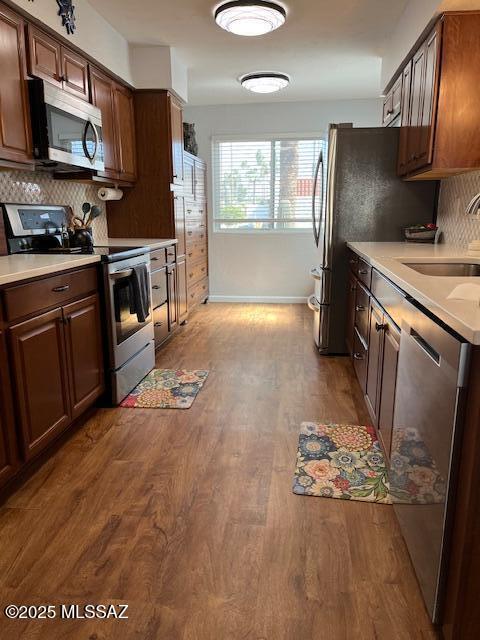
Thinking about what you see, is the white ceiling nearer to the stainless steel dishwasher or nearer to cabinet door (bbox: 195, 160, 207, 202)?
cabinet door (bbox: 195, 160, 207, 202)

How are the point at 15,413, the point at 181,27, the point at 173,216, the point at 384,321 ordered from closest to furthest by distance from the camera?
the point at 15,413
the point at 384,321
the point at 181,27
the point at 173,216

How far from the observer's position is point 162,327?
3850 millimetres

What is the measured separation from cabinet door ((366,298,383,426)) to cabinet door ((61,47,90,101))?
232 centimetres

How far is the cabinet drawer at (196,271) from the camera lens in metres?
4.91

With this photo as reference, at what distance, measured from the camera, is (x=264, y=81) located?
173 inches

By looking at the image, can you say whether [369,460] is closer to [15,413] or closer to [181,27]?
[15,413]

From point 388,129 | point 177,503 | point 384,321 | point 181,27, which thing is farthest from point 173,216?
point 177,503

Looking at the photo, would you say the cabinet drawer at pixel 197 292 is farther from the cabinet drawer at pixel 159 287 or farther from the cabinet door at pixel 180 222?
the cabinet drawer at pixel 159 287

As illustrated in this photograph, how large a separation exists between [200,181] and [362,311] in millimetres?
3287

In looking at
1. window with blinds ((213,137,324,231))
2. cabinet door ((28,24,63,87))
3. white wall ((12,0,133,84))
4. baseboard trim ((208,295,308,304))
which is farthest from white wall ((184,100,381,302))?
cabinet door ((28,24,63,87))

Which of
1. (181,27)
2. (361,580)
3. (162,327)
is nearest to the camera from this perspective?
(361,580)

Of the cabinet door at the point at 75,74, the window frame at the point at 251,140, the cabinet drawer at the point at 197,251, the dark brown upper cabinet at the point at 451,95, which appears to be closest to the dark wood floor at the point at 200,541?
the dark brown upper cabinet at the point at 451,95

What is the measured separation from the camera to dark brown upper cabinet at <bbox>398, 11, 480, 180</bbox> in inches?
93.6

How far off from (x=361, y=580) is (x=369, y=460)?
0.75 meters
